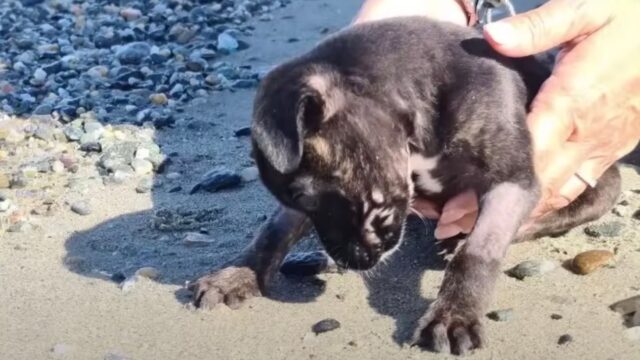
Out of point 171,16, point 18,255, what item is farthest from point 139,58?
point 18,255

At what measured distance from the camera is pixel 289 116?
3.58 meters

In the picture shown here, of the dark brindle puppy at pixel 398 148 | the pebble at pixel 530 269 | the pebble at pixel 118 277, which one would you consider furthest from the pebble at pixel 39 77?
the pebble at pixel 530 269

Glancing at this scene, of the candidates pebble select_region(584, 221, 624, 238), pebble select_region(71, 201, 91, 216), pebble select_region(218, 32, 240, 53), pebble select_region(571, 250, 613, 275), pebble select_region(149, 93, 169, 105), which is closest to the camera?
pebble select_region(571, 250, 613, 275)

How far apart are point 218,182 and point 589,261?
179 cm

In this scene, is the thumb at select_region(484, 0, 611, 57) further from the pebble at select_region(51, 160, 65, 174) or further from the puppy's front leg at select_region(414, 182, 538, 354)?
the pebble at select_region(51, 160, 65, 174)

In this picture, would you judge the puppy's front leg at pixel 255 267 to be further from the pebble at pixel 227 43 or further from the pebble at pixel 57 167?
the pebble at pixel 227 43

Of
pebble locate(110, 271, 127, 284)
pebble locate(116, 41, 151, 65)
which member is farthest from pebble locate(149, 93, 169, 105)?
pebble locate(110, 271, 127, 284)

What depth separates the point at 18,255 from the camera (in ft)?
15.0

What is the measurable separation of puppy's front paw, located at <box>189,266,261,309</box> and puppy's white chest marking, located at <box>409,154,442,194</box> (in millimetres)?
702

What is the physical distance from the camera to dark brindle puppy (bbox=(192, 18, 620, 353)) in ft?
12.1

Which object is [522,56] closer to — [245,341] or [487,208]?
[487,208]

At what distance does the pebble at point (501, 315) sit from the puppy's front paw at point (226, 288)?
2.85 feet

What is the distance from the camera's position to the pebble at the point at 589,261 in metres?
4.16

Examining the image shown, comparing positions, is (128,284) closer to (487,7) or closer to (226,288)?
(226,288)
